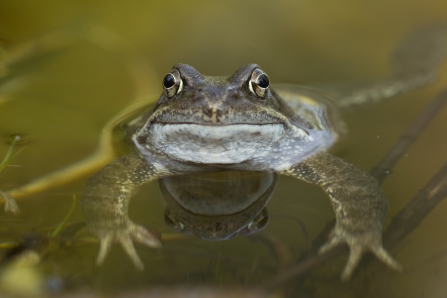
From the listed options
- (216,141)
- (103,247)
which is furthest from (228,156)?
(103,247)

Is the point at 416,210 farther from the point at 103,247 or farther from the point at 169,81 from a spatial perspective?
the point at 103,247

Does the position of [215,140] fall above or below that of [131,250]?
above

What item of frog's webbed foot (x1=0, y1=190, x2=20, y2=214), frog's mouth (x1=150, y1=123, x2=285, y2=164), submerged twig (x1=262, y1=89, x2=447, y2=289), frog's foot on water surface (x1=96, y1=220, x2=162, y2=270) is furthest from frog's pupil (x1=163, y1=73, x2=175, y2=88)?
submerged twig (x1=262, y1=89, x2=447, y2=289)

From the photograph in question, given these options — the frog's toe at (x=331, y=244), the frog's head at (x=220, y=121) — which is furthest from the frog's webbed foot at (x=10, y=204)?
the frog's toe at (x=331, y=244)

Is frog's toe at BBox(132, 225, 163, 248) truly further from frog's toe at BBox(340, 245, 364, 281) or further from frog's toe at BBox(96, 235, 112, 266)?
frog's toe at BBox(340, 245, 364, 281)

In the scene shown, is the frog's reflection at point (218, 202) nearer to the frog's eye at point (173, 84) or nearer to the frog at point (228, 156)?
the frog at point (228, 156)
